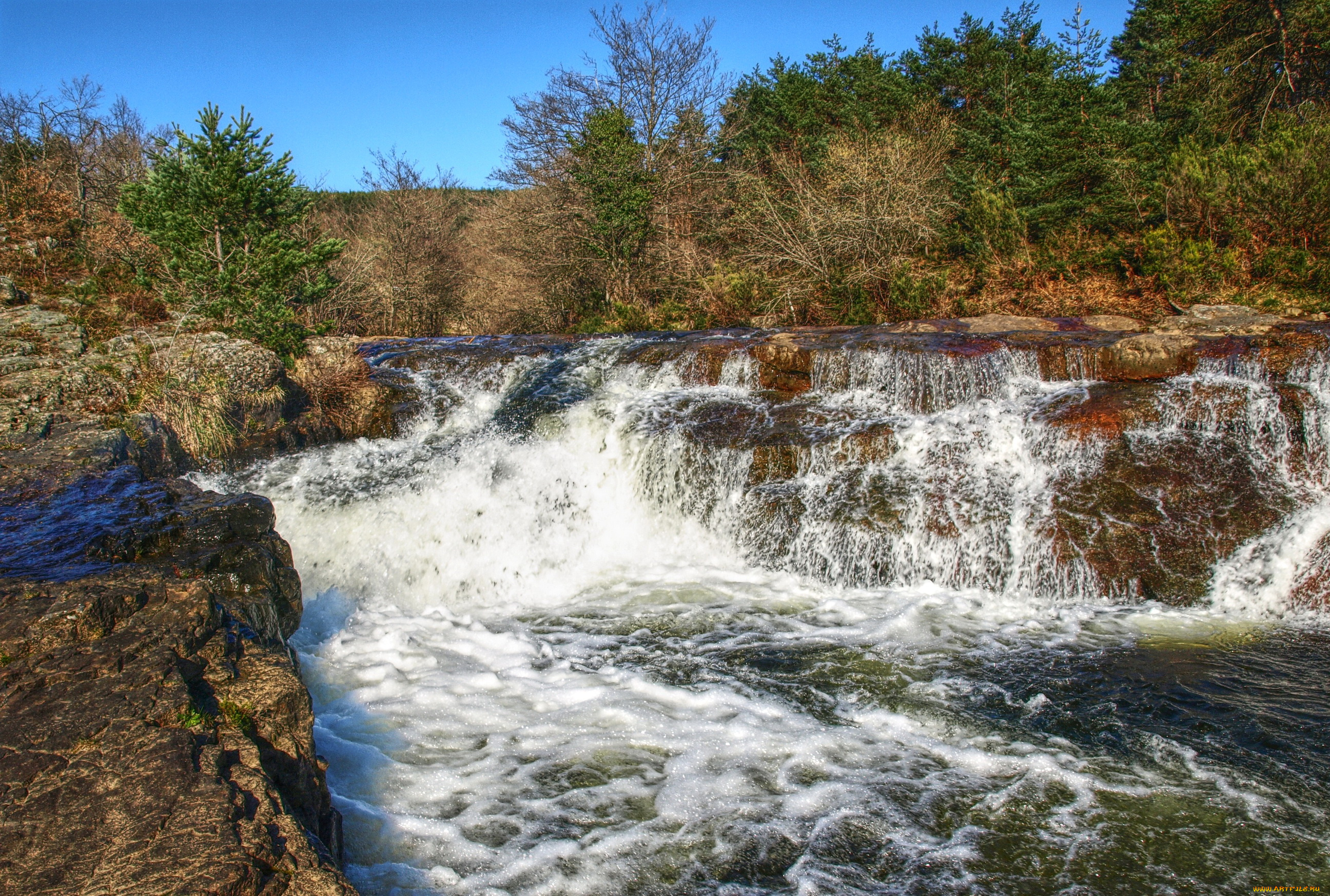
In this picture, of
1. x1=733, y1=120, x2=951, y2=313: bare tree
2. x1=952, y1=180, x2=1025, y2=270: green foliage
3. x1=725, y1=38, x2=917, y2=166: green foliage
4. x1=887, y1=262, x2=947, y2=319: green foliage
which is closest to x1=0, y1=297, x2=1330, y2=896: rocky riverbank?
x1=887, y1=262, x2=947, y2=319: green foliage

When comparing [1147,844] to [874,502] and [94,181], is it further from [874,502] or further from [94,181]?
[94,181]

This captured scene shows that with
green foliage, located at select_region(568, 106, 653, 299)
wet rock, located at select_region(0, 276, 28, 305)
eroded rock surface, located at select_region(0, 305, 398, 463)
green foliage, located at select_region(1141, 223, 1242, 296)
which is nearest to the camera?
eroded rock surface, located at select_region(0, 305, 398, 463)

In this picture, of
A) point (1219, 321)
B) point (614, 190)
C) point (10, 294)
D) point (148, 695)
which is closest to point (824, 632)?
point (148, 695)

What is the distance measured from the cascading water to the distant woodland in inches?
181

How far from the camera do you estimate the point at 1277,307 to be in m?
11.1

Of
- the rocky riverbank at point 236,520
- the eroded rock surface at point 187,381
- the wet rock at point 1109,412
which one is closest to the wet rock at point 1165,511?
the rocky riverbank at point 236,520

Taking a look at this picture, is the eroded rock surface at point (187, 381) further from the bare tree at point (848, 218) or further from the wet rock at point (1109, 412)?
the bare tree at point (848, 218)

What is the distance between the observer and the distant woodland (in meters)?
11.1

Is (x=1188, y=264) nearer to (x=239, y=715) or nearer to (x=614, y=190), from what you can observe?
(x=614, y=190)

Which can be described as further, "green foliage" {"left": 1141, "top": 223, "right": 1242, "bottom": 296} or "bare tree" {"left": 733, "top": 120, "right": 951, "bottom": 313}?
"bare tree" {"left": 733, "top": 120, "right": 951, "bottom": 313}

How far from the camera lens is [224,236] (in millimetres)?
10992

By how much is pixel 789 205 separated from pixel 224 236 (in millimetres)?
11395

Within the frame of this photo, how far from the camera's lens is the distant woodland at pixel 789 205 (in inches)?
437

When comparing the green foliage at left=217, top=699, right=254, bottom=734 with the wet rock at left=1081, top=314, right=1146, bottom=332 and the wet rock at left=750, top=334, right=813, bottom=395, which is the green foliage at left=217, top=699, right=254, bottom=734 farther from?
the wet rock at left=1081, top=314, right=1146, bottom=332
